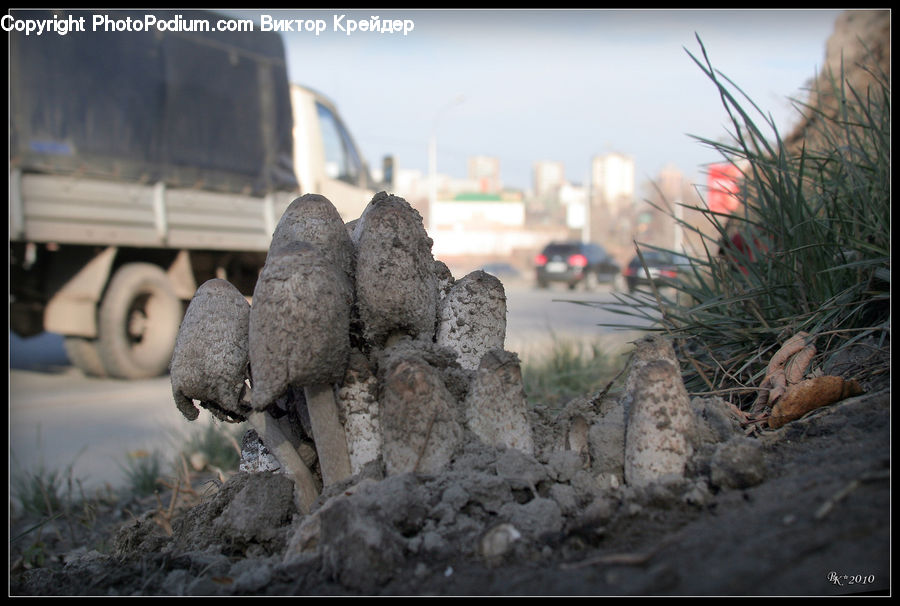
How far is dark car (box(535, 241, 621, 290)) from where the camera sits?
24484 mm

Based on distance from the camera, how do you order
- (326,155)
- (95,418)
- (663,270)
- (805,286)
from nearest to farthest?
(805,286) → (663,270) → (95,418) → (326,155)

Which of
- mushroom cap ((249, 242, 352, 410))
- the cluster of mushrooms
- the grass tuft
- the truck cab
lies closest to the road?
the grass tuft

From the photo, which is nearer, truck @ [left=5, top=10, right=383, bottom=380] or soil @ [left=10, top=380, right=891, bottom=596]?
soil @ [left=10, top=380, right=891, bottom=596]

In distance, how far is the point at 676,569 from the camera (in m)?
1.12

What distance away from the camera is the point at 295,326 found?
146 centimetres

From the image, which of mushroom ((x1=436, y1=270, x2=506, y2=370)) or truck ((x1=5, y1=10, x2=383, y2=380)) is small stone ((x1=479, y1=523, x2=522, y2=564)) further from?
truck ((x1=5, y1=10, x2=383, y2=380))

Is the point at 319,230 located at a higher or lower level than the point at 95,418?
higher

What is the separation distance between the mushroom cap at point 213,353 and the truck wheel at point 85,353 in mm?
6525

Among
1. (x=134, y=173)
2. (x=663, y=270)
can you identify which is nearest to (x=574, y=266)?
(x=134, y=173)

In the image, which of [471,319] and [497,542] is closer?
[497,542]

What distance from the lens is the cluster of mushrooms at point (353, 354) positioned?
1478mm

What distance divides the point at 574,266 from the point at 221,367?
76.4ft

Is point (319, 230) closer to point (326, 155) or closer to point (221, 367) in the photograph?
point (221, 367)

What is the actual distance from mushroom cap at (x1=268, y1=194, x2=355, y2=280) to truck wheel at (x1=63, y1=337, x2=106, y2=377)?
6.57 meters
